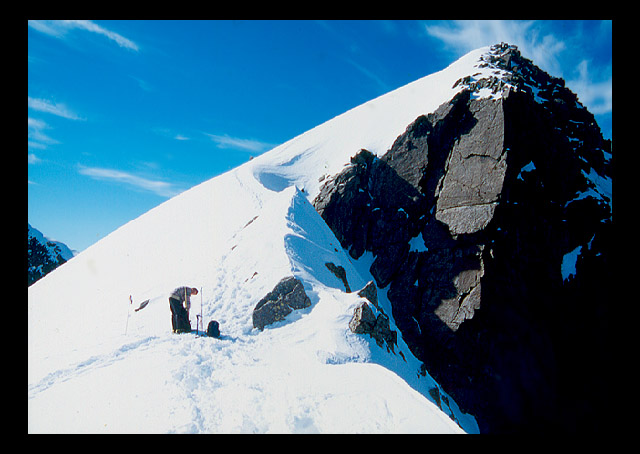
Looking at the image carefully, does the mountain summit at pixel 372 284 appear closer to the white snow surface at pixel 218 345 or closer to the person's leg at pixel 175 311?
the white snow surface at pixel 218 345

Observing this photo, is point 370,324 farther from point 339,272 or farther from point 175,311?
point 175,311

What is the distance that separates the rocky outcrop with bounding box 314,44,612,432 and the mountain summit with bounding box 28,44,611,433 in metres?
0.13

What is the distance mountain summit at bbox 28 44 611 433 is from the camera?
770 centimetres

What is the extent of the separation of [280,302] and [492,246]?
17.1 metres

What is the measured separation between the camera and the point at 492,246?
73.5ft

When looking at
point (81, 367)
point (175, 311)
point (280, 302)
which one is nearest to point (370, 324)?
point (280, 302)

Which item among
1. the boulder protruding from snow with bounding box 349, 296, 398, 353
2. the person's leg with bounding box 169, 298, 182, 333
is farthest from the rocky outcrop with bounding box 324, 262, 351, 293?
the person's leg with bounding box 169, 298, 182, 333

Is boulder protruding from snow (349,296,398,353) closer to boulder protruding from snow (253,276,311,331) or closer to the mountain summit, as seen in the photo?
the mountain summit

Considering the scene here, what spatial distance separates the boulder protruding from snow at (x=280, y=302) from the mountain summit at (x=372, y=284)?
2.5 inches

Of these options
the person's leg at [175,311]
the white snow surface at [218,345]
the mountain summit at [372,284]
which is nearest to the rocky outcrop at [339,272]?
the mountain summit at [372,284]

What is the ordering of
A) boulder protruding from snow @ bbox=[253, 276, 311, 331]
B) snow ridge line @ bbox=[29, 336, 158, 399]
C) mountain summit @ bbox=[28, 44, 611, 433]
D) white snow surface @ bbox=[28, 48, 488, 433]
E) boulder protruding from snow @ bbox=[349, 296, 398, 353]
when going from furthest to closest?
boulder protruding from snow @ bbox=[253, 276, 311, 331], boulder protruding from snow @ bbox=[349, 296, 398, 353], snow ridge line @ bbox=[29, 336, 158, 399], mountain summit @ bbox=[28, 44, 611, 433], white snow surface @ bbox=[28, 48, 488, 433]

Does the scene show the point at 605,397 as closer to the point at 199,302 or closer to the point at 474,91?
the point at 474,91

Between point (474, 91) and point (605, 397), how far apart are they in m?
25.9
